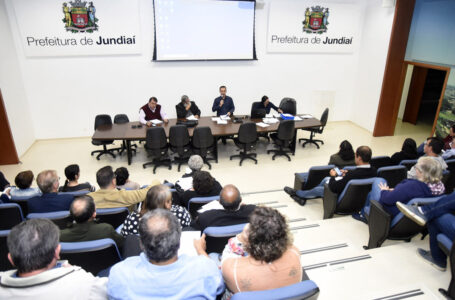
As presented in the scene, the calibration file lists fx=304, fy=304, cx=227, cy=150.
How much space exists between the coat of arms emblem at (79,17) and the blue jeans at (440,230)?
24.3ft

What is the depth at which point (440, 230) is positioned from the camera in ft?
9.25

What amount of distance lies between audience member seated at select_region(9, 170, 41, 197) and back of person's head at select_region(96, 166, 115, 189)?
91 centimetres

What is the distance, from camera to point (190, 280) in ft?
5.41

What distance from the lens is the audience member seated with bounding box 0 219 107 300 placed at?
1.55m

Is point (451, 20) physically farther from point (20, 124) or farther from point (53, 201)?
point (20, 124)

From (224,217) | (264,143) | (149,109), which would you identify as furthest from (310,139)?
(224,217)

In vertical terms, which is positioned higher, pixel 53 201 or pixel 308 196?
pixel 53 201

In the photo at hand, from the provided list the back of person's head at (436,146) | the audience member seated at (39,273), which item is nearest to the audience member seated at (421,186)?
the back of person's head at (436,146)

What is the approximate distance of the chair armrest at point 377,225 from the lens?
3094 mm

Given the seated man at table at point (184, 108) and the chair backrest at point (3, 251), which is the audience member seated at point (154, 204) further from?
the seated man at table at point (184, 108)

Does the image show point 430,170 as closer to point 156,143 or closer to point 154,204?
point 154,204

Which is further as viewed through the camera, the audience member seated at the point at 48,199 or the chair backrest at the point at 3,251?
the audience member seated at the point at 48,199

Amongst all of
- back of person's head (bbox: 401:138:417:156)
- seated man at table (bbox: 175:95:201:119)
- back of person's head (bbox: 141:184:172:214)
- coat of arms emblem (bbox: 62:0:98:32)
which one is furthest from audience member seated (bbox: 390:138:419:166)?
coat of arms emblem (bbox: 62:0:98:32)

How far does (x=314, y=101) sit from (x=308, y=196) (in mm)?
5244
